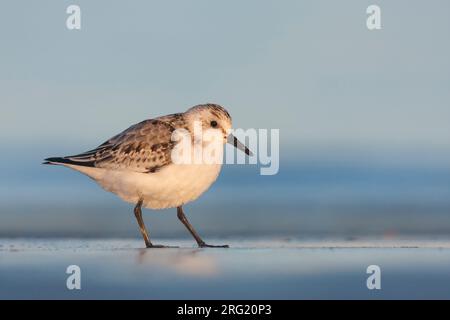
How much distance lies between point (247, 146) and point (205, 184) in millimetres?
962

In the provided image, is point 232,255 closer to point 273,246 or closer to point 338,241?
point 273,246

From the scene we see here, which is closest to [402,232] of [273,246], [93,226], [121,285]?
[273,246]

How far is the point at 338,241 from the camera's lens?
38.7 feet

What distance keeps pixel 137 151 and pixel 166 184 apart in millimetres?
604

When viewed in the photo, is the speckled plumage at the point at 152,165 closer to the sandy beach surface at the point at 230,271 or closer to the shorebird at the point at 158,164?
the shorebird at the point at 158,164

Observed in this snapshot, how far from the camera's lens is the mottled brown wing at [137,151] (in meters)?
11.0

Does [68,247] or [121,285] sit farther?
[68,247]

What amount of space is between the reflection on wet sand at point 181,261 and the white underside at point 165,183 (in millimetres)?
671

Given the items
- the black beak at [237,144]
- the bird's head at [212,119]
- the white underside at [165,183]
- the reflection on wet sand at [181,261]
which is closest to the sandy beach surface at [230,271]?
the reflection on wet sand at [181,261]

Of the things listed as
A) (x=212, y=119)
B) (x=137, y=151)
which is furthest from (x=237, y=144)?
(x=137, y=151)

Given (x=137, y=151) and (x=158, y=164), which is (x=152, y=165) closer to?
(x=158, y=164)

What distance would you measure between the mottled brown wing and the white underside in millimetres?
81
